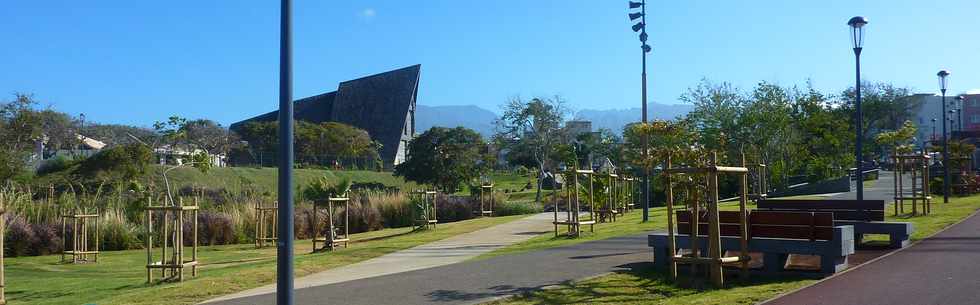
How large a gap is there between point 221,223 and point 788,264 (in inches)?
728

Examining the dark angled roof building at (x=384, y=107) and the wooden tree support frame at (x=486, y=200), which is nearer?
the wooden tree support frame at (x=486, y=200)

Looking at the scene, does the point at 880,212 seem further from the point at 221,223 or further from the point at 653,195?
the point at 653,195

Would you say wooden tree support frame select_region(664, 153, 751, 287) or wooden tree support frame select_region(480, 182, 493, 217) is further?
wooden tree support frame select_region(480, 182, 493, 217)

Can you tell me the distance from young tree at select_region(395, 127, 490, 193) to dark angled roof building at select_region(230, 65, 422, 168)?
33.5m

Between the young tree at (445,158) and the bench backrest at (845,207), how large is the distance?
30.7m

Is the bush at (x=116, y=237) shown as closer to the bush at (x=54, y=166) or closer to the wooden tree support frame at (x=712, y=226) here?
the wooden tree support frame at (x=712, y=226)

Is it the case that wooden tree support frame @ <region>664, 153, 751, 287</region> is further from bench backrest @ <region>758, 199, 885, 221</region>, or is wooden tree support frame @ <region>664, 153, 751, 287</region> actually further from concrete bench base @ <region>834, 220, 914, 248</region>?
bench backrest @ <region>758, 199, 885, 221</region>

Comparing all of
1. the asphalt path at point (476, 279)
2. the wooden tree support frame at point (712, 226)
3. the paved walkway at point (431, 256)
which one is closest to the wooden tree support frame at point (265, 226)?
the paved walkway at point (431, 256)

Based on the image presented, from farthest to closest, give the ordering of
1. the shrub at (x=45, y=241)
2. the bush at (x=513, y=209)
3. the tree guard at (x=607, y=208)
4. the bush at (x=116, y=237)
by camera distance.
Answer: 1. the bush at (x=513, y=209)
2. the bush at (x=116, y=237)
3. the tree guard at (x=607, y=208)
4. the shrub at (x=45, y=241)

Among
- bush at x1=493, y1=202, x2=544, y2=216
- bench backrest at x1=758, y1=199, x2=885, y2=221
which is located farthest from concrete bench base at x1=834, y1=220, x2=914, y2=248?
bush at x1=493, y1=202, x2=544, y2=216

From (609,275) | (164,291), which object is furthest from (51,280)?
(609,275)

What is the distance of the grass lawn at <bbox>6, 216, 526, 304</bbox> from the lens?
38.1ft

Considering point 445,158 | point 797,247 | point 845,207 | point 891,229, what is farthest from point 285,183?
point 445,158

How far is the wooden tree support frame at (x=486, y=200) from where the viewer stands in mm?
32906
